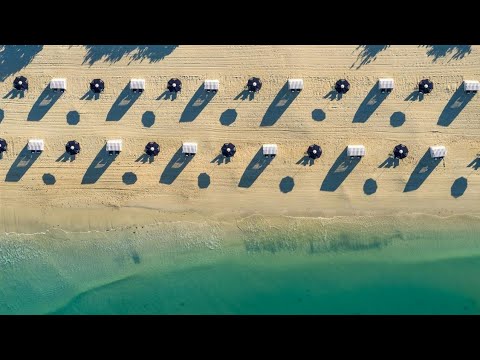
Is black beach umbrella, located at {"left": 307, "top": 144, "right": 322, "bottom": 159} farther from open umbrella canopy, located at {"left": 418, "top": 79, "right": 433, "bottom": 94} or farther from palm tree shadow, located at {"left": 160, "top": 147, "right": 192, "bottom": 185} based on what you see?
palm tree shadow, located at {"left": 160, "top": 147, "right": 192, "bottom": 185}

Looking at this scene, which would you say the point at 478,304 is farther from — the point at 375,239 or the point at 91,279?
the point at 91,279

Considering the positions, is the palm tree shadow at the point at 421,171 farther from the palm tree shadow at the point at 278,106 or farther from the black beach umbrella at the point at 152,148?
the black beach umbrella at the point at 152,148

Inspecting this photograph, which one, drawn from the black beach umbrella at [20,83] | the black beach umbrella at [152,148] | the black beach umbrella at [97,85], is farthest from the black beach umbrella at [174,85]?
the black beach umbrella at [20,83]

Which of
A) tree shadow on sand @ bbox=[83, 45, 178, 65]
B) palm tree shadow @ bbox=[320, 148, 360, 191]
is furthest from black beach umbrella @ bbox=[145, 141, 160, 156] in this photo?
palm tree shadow @ bbox=[320, 148, 360, 191]

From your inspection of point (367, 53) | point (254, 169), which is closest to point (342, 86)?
point (367, 53)

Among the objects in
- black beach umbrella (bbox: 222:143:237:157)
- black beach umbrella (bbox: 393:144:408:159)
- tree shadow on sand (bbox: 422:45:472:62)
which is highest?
tree shadow on sand (bbox: 422:45:472:62)

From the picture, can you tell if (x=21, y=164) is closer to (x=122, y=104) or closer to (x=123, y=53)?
(x=122, y=104)
